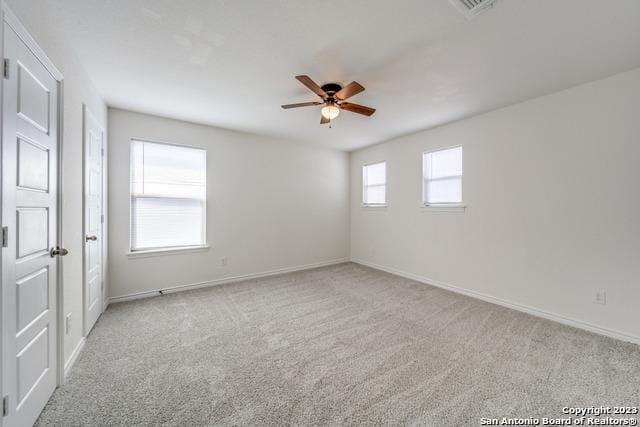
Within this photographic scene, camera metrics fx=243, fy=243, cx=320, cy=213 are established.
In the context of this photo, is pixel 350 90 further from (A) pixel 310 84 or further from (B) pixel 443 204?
(B) pixel 443 204

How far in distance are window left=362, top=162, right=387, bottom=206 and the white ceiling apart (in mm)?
1943

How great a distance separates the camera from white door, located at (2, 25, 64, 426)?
3.89ft

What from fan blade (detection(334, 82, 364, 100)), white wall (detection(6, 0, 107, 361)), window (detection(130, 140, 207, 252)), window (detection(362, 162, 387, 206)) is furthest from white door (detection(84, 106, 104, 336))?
window (detection(362, 162, 387, 206))

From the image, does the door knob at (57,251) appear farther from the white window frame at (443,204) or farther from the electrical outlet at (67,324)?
the white window frame at (443,204)

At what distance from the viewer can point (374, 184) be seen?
16.6ft

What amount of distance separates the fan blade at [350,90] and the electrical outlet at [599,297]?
3.11 metres

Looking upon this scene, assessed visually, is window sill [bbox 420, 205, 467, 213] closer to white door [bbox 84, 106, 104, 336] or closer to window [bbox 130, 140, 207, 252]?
window [bbox 130, 140, 207, 252]

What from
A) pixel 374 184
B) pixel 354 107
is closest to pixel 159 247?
pixel 354 107

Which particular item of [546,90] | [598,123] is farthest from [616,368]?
[546,90]

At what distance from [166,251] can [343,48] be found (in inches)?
134

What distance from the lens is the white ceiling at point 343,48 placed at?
160 centimetres

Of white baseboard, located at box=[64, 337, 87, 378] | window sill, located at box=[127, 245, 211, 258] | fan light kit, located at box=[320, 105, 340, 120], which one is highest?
fan light kit, located at box=[320, 105, 340, 120]

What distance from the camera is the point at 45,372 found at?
1523 mm

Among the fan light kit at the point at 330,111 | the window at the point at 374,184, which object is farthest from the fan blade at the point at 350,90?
the window at the point at 374,184
